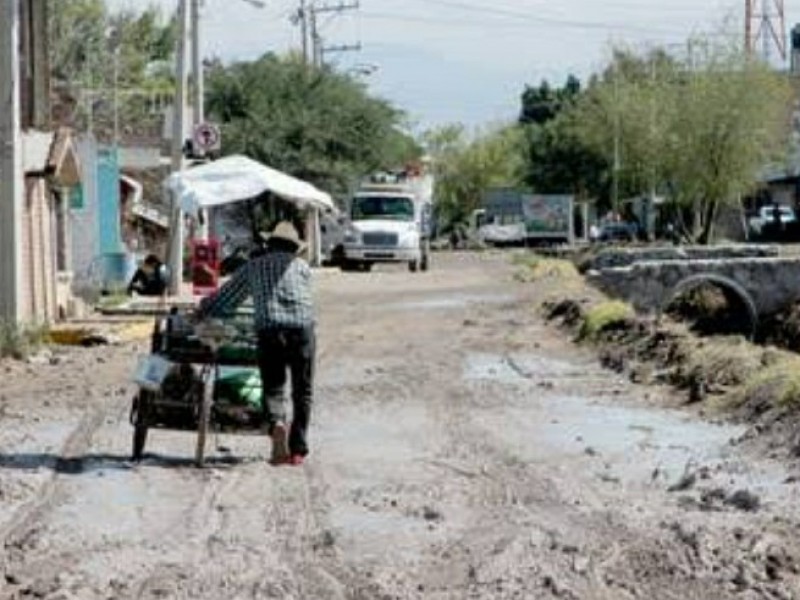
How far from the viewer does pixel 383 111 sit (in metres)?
79.4

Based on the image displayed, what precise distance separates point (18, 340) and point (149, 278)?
14.6 meters

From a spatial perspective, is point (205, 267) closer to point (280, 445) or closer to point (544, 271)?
point (544, 271)

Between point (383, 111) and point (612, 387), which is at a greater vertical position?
point (383, 111)

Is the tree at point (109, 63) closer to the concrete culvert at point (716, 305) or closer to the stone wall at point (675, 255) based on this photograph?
the stone wall at point (675, 255)

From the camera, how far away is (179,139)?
4088 centimetres

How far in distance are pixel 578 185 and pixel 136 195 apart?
6120 cm

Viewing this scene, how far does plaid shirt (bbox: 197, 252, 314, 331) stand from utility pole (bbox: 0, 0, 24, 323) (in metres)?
12.8

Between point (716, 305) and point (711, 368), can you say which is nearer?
point (711, 368)

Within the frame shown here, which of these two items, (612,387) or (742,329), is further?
(742,329)

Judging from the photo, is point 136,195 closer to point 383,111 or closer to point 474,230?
point 383,111

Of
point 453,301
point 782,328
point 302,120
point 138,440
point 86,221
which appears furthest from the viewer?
point 302,120

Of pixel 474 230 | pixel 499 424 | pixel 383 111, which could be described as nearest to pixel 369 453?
pixel 499 424

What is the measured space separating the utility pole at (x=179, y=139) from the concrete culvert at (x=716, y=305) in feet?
38.0

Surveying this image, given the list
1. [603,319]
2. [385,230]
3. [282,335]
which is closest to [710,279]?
[385,230]
